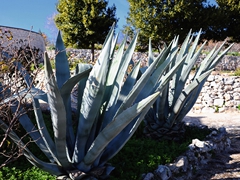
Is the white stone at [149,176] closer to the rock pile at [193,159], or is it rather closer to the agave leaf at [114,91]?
the rock pile at [193,159]

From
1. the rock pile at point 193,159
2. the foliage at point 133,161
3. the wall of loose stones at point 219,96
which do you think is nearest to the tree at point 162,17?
the wall of loose stones at point 219,96

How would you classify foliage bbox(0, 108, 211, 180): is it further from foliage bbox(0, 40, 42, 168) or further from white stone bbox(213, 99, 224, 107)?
white stone bbox(213, 99, 224, 107)

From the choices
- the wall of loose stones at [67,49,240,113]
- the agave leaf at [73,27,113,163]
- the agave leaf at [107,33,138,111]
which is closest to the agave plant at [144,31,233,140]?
the agave leaf at [107,33,138,111]

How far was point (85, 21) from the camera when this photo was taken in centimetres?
1518

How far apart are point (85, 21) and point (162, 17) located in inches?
167

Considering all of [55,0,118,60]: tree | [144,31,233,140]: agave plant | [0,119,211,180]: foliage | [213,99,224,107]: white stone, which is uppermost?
[55,0,118,60]: tree

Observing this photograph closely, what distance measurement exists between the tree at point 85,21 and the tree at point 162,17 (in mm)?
1543

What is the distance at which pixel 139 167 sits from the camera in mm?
2750

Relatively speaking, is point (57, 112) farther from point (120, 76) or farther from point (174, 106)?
point (174, 106)

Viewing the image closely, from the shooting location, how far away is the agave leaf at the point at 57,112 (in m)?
1.64

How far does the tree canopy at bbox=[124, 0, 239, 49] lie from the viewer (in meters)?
15.2

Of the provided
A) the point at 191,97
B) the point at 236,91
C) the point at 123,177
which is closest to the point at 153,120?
the point at 191,97

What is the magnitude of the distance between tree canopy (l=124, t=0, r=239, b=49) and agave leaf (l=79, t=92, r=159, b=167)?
538 inches

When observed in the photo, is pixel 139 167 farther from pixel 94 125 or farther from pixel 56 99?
pixel 56 99
